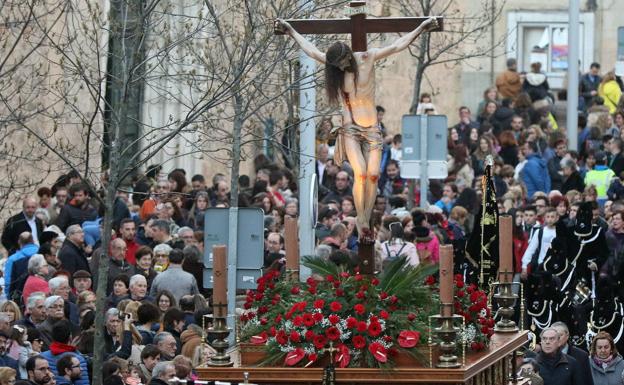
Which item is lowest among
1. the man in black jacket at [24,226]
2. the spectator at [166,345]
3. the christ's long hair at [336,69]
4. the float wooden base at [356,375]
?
the spectator at [166,345]

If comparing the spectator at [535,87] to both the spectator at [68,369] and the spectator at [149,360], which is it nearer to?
the spectator at [149,360]

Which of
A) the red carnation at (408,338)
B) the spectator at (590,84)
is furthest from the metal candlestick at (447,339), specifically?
the spectator at (590,84)

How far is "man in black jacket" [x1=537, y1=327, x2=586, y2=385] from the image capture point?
21266 mm

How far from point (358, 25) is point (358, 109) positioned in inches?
23.4

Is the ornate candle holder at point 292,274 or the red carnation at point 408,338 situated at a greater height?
the ornate candle holder at point 292,274

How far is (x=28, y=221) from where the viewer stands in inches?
1040

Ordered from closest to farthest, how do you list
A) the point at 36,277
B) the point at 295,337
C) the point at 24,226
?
1. the point at 295,337
2. the point at 36,277
3. the point at 24,226

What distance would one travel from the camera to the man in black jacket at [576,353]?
2145 cm

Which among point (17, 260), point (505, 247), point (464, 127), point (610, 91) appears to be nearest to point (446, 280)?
point (505, 247)

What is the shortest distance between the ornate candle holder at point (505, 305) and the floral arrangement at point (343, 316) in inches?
77.4

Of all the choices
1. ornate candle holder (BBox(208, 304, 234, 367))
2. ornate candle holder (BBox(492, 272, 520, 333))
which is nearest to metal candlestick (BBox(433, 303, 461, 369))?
ornate candle holder (BBox(208, 304, 234, 367))

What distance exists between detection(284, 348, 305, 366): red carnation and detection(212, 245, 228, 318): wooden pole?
1.71 feet

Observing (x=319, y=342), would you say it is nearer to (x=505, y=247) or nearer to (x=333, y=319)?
(x=333, y=319)

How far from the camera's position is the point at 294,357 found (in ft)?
49.2
